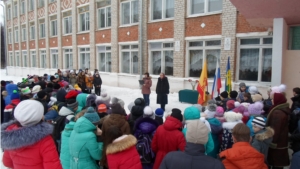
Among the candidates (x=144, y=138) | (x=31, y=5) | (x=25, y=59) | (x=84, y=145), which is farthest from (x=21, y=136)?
(x=25, y=59)

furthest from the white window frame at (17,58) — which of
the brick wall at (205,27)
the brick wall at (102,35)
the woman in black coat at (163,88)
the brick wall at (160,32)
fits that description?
the woman in black coat at (163,88)

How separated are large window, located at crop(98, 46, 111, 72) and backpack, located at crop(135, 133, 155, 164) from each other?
15.1 meters

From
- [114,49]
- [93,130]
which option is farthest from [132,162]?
[114,49]

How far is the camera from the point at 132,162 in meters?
2.84

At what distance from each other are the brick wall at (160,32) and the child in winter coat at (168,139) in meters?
10.9

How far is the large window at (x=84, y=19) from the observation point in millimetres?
19861

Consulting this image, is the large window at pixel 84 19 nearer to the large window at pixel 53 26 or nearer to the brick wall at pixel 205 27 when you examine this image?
the large window at pixel 53 26

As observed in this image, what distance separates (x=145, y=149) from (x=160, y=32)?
11.4 m

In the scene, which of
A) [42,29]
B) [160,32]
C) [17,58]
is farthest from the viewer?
[17,58]

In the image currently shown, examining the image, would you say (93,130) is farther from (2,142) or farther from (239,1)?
(239,1)

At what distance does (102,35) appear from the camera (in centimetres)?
1823

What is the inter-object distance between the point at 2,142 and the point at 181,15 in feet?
39.1

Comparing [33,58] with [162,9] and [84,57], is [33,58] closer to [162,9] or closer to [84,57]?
[84,57]

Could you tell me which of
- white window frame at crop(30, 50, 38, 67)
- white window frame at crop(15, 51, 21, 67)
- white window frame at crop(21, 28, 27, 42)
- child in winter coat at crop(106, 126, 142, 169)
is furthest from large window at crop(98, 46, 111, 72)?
white window frame at crop(15, 51, 21, 67)
